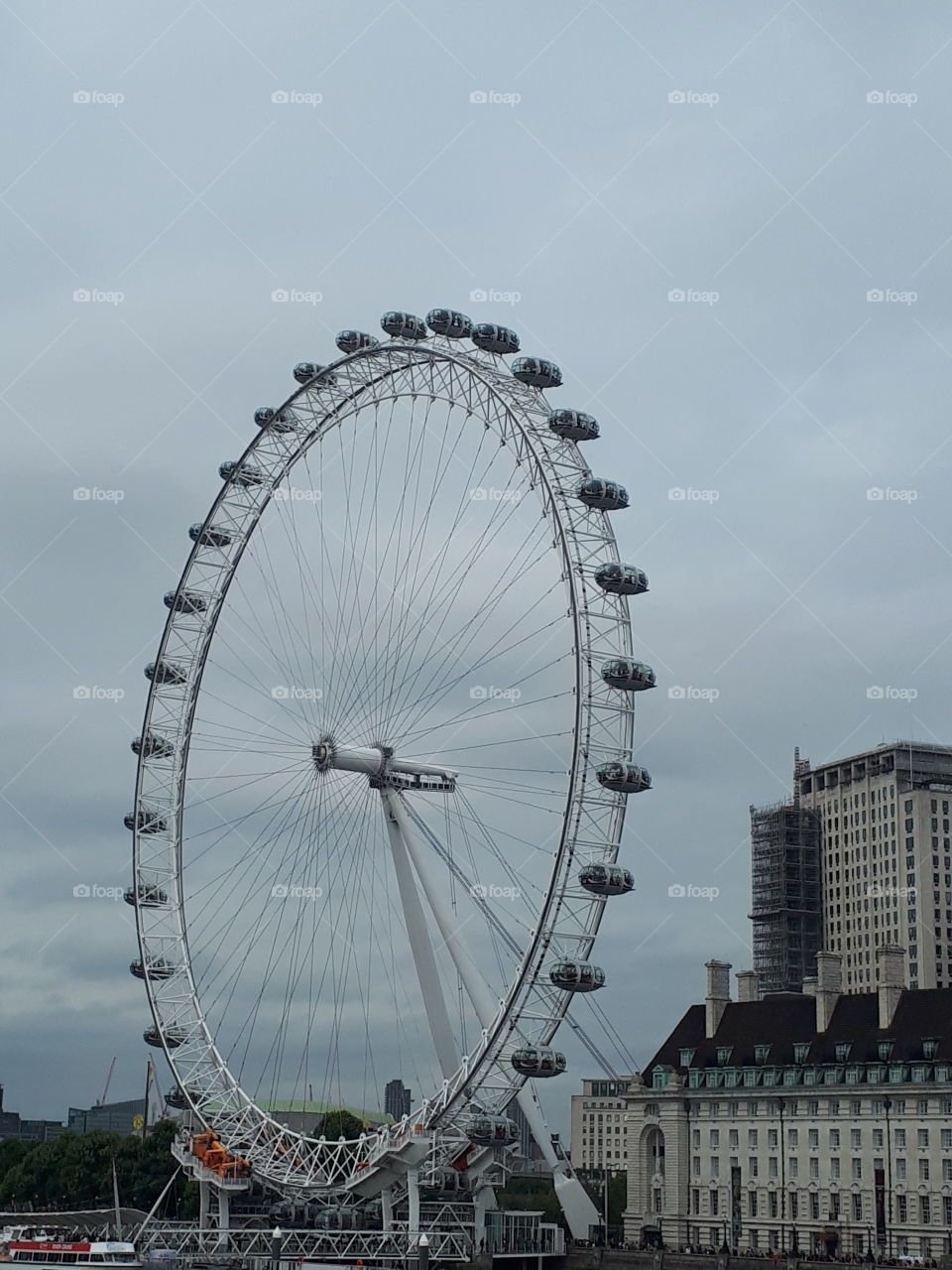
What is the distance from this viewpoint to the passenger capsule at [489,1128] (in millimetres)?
62250

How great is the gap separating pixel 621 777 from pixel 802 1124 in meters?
30.1

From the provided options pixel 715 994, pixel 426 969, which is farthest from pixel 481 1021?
pixel 715 994

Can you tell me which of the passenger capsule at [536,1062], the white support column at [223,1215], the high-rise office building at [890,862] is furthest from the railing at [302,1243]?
the high-rise office building at [890,862]

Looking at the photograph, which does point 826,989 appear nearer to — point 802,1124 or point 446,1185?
point 802,1124

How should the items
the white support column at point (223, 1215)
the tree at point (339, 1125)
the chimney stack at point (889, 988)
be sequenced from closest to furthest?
the white support column at point (223, 1215), the chimney stack at point (889, 988), the tree at point (339, 1125)

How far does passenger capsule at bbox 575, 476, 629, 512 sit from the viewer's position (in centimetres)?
6294

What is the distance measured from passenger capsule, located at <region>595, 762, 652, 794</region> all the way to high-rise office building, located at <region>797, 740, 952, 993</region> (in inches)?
4005

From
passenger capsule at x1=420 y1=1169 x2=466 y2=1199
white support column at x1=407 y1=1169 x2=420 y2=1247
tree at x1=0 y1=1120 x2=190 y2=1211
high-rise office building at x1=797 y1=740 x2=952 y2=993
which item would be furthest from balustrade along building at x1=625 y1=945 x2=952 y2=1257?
high-rise office building at x1=797 y1=740 x2=952 y2=993

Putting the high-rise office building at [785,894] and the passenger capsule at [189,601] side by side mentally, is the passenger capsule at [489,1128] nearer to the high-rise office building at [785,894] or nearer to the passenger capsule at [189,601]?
the passenger capsule at [189,601]

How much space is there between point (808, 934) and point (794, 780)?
2251cm

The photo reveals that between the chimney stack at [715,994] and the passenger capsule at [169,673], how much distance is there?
33.8m

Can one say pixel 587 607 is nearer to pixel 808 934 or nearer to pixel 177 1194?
pixel 177 1194

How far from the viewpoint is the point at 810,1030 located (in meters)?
83.9

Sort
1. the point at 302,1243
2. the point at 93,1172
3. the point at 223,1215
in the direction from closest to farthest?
the point at 302,1243 → the point at 223,1215 → the point at 93,1172
